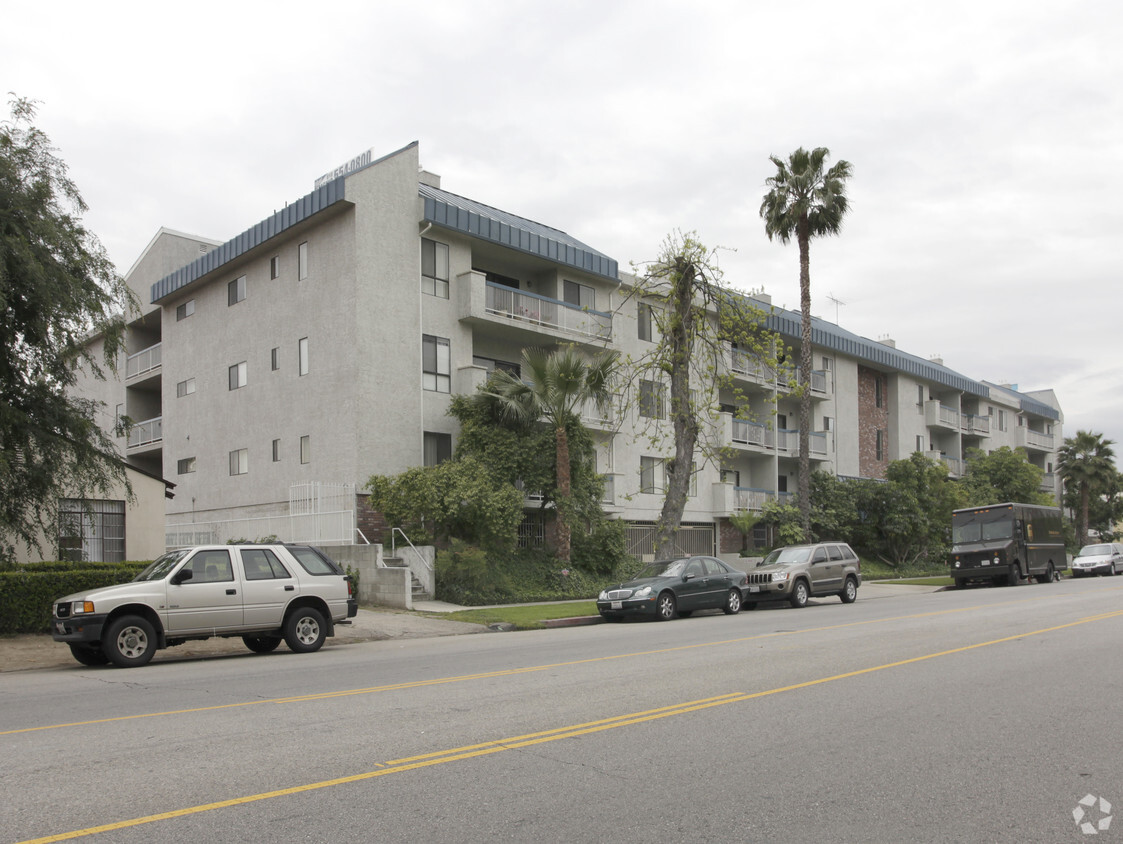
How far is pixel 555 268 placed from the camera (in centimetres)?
3188

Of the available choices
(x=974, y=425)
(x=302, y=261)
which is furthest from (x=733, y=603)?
(x=974, y=425)

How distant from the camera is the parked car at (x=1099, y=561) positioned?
4169 centimetres

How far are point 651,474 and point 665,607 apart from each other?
1511 cm

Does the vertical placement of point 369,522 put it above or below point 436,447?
below

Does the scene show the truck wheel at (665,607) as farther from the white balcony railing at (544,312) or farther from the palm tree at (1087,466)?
the palm tree at (1087,466)

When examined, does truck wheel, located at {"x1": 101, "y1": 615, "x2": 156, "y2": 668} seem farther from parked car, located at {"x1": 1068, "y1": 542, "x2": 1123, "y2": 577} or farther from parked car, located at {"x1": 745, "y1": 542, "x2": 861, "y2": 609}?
parked car, located at {"x1": 1068, "y1": 542, "x2": 1123, "y2": 577}

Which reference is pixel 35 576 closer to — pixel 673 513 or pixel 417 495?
pixel 417 495

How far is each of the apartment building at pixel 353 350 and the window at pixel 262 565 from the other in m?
10.4

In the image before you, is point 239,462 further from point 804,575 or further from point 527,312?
point 804,575

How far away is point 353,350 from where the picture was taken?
26.2 metres

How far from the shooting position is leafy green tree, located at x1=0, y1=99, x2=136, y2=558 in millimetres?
15195

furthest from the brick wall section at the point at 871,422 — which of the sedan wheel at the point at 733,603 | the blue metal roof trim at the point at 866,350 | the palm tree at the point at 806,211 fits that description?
the sedan wheel at the point at 733,603

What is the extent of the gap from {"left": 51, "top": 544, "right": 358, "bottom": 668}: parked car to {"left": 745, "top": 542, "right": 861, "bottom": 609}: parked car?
11764 mm

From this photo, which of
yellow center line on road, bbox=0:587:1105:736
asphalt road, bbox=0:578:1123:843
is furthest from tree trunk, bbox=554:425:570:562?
asphalt road, bbox=0:578:1123:843
